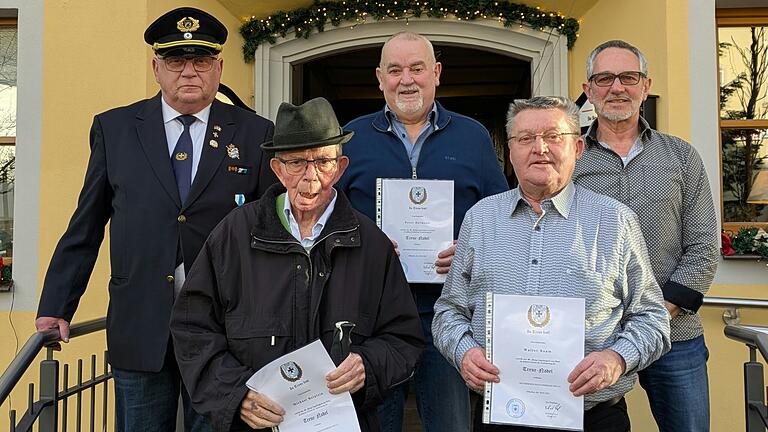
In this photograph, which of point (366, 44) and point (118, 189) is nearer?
point (118, 189)

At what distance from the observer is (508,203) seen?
2.02 metres

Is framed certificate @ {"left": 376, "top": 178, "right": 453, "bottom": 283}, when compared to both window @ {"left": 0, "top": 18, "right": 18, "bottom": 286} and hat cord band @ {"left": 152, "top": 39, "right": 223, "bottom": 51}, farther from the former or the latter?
window @ {"left": 0, "top": 18, "right": 18, "bottom": 286}

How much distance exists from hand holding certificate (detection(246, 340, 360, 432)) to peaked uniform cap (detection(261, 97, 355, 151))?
555 mm

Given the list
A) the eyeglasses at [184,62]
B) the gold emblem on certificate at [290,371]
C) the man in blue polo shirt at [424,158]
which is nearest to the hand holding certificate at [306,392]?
the gold emblem on certificate at [290,371]

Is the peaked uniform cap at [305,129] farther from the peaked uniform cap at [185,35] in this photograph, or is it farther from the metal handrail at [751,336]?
the metal handrail at [751,336]

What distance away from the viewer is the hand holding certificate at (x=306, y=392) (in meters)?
1.74

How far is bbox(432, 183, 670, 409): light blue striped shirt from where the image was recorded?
1.86 metres

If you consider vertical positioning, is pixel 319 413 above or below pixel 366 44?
below

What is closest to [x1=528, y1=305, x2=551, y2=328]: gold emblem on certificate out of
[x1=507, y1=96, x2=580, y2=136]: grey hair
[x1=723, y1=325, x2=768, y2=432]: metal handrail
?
[x1=507, y1=96, x2=580, y2=136]: grey hair

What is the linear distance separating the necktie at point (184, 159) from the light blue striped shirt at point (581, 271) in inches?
39.4

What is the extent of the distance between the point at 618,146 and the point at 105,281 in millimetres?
3254

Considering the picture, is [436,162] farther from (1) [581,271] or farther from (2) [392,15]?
(2) [392,15]

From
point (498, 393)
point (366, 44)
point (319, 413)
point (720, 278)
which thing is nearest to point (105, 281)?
point (366, 44)

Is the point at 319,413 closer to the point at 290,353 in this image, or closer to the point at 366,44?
the point at 290,353
